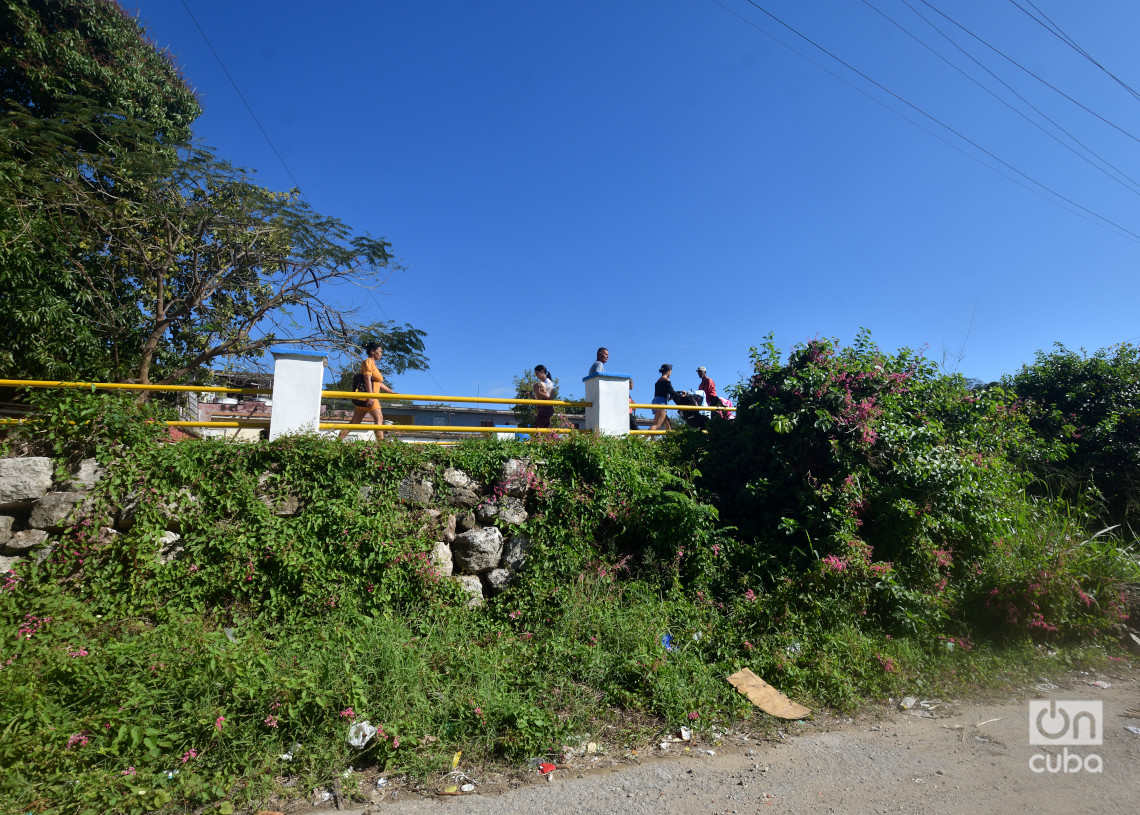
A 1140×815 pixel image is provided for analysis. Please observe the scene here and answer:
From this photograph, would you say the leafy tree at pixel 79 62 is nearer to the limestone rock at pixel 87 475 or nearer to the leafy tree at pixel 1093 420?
the limestone rock at pixel 87 475

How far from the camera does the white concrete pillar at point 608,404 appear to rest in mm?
7820

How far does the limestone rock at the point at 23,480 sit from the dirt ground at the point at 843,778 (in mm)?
4102

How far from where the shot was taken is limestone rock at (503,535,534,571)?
20.3 feet

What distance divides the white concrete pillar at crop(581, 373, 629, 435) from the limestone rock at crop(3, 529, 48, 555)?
567 cm

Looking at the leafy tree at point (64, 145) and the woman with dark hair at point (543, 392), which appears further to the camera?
the leafy tree at point (64, 145)

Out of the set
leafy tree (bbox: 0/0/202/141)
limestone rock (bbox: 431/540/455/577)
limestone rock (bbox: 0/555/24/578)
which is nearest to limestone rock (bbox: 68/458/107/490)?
limestone rock (bbox: 0/555/24/578)

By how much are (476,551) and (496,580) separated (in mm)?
365

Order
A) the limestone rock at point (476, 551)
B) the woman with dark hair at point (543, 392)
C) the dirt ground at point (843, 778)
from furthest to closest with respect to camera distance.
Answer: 1. the woman with dark hair at point (543, 392)
2. the limestone rock at point (476, 551)
3. the dirt ground at point (843, 778)

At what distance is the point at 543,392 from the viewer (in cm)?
862

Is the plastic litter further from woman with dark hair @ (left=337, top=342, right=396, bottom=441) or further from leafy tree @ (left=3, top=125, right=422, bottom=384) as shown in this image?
leafy tree @ (left=3, top=125, right=422, bottom=384)

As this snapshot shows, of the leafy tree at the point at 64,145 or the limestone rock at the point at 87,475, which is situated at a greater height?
the leafy tree at the point at 64,145

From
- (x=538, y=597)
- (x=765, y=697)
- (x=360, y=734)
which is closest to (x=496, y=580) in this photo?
(x=538, y=597)

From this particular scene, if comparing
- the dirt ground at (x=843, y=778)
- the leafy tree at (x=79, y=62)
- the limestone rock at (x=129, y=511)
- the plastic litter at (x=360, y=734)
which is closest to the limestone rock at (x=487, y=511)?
the plastic litter at (x=360, y=734)

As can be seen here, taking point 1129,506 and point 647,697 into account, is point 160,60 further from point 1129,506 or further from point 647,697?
point 1129,506
